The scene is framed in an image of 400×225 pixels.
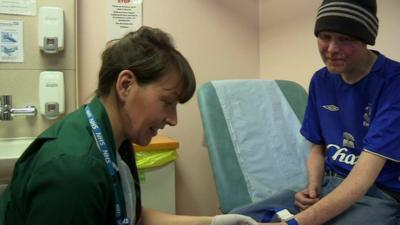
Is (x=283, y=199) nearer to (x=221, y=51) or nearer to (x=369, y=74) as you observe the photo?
(x=369, y=74)

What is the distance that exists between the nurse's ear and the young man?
2.21ft

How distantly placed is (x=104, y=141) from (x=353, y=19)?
85 cm

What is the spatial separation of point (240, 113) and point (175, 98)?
0.89 m

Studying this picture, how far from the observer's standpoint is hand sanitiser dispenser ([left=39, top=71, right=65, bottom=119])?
1918mm

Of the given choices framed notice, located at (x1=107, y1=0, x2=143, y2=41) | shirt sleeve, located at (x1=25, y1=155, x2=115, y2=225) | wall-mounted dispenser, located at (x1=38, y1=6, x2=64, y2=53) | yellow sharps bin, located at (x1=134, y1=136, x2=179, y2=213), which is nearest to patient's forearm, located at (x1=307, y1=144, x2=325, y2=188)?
yellow sharps bin, located at (x1=134, y1=136, x2=179, y2=213)

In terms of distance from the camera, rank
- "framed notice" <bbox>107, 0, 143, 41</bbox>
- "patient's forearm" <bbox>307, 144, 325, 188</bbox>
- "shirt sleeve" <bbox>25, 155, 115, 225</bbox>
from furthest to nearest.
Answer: "framed notice" <bbox>107, 0, 143, 41</bbox> → "patient's forearm" <bbox>307, 144, 325, 188</bbox> → "shirt sleeve" <bbox>25, 155, 115, 225</bbox>

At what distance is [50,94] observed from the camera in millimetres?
1922

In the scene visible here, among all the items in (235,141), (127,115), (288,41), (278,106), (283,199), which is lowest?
(283,199)

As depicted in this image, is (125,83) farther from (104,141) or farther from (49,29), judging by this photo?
(49,29)

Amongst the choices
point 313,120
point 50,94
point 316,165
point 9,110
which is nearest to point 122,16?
point 50,94

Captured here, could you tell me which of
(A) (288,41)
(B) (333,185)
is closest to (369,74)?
(B) (333,185)

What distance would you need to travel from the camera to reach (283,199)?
138 cm

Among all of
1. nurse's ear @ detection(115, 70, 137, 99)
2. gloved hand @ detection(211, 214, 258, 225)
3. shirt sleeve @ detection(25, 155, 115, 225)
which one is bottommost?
gloved hand @ detection(211, 214, 258, 225)

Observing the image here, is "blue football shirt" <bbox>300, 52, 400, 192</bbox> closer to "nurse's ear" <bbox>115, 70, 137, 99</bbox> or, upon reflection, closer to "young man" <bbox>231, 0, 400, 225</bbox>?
"young man" <bbox>231, 0, 400, 225</bbox>
